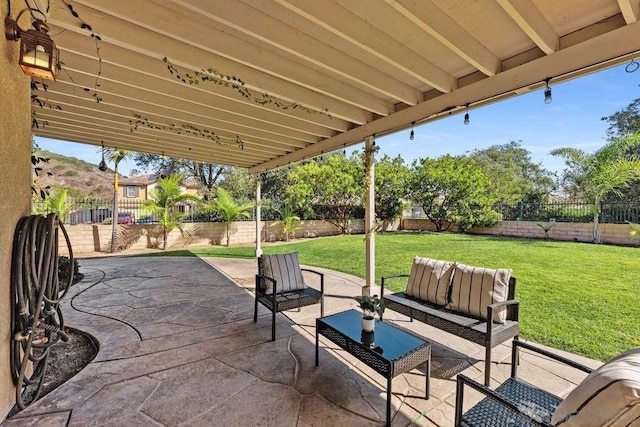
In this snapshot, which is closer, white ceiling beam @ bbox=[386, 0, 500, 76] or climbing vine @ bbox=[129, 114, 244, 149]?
white ceiling beam @ bbox=[386, 0, 500, 76]

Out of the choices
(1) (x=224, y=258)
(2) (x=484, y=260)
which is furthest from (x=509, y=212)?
(1) (x=224, y=258)

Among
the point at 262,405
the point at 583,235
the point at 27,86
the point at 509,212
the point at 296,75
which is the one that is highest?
the point at 296,75

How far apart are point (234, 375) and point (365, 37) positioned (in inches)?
123

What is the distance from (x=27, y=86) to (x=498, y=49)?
158 inches

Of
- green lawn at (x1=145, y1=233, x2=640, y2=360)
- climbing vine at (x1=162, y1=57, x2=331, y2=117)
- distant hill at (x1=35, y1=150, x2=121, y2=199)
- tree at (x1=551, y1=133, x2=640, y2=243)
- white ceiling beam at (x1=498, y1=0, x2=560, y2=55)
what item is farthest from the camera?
distant hill at (x1=35, y1=150, x2=121, y2=199)

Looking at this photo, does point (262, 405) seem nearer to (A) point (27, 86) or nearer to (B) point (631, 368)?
(B) point (631, 368)

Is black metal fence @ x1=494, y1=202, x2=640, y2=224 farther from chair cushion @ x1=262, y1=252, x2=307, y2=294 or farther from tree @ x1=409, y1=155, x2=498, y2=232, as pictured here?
chair cushion @ x1=262, y1=252, x2=307, y2=294

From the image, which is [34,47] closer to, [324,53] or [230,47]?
[230,47]

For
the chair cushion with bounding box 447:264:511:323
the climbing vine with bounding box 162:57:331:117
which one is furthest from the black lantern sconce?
the chair cushion with bounding box 447:264:511:323

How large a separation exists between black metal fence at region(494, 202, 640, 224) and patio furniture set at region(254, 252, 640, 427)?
10497mm

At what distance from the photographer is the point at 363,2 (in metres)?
2.04

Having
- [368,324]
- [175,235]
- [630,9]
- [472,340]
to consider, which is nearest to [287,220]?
[175,235]

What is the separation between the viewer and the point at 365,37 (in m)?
2.34

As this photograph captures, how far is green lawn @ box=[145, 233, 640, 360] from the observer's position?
333 centimetres
